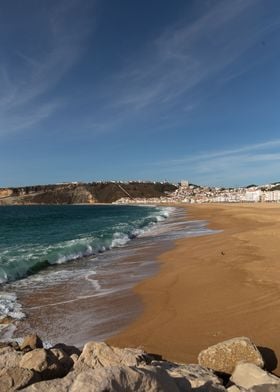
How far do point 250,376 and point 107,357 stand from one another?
5.91ft

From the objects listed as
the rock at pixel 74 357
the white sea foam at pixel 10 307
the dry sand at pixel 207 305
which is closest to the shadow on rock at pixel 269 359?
the dry sand at pixel 207 305

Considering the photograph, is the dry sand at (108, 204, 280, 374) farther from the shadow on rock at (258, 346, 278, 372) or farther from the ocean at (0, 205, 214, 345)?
the ocean at (0, 205, 214, 345)

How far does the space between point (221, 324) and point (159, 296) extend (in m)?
3.30

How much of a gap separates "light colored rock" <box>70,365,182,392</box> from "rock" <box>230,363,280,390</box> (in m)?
1.72

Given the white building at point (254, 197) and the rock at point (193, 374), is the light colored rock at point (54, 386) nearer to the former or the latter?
the rock at point (193, 374)

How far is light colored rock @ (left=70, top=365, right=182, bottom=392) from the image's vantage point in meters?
3.28

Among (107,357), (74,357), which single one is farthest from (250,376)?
(74,357)

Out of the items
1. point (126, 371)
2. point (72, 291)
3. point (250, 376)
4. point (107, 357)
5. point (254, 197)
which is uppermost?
point (126, 371)

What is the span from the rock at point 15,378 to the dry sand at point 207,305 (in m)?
2.89

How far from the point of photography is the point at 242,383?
509 cm

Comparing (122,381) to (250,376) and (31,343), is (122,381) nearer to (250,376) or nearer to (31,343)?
(250,376)

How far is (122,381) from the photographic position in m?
3.44

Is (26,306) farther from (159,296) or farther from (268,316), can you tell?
(268,316)

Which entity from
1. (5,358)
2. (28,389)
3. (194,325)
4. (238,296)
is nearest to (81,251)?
(238,296)
